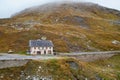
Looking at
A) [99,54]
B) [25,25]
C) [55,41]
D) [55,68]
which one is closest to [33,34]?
[55,41]

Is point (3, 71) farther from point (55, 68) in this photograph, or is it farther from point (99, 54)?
point (99, 54)

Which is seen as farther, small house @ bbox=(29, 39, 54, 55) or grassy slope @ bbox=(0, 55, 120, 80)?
small house @ bbox=(29, 39, 54, 55)

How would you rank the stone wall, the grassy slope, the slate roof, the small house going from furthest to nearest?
1. the slate roof
2. the small house
3. the stone wall
4. the grassy slope

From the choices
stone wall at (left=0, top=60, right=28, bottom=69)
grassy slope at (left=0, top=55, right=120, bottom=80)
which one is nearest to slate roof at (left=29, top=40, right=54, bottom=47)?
grassy slope at (left=0, top=55, right=120, bottom=80)

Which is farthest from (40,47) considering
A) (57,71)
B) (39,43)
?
(57,71)

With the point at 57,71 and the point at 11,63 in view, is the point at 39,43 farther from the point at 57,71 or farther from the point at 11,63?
the point at 11,63

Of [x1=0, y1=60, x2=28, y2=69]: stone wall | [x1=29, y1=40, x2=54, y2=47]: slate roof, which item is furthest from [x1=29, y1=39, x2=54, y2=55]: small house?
[x1=0, y1=60, x2=28, y2=69]: stone wall

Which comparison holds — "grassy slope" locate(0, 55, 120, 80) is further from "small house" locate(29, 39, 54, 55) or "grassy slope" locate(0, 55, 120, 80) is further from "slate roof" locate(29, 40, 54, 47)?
"slate roof" locate(29, 40, 54, 47)

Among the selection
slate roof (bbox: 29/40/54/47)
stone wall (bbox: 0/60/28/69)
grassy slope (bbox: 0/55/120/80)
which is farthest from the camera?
slate roof (bbox: 29/40/54/47)

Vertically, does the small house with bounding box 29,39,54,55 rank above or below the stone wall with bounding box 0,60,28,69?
below

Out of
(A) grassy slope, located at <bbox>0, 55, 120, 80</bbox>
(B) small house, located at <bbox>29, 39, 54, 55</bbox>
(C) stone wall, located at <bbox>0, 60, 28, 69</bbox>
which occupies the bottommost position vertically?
(B) small house, located at <bbox>29, 39, 54, 55</bbox>

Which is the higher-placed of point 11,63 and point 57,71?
point 11,63
